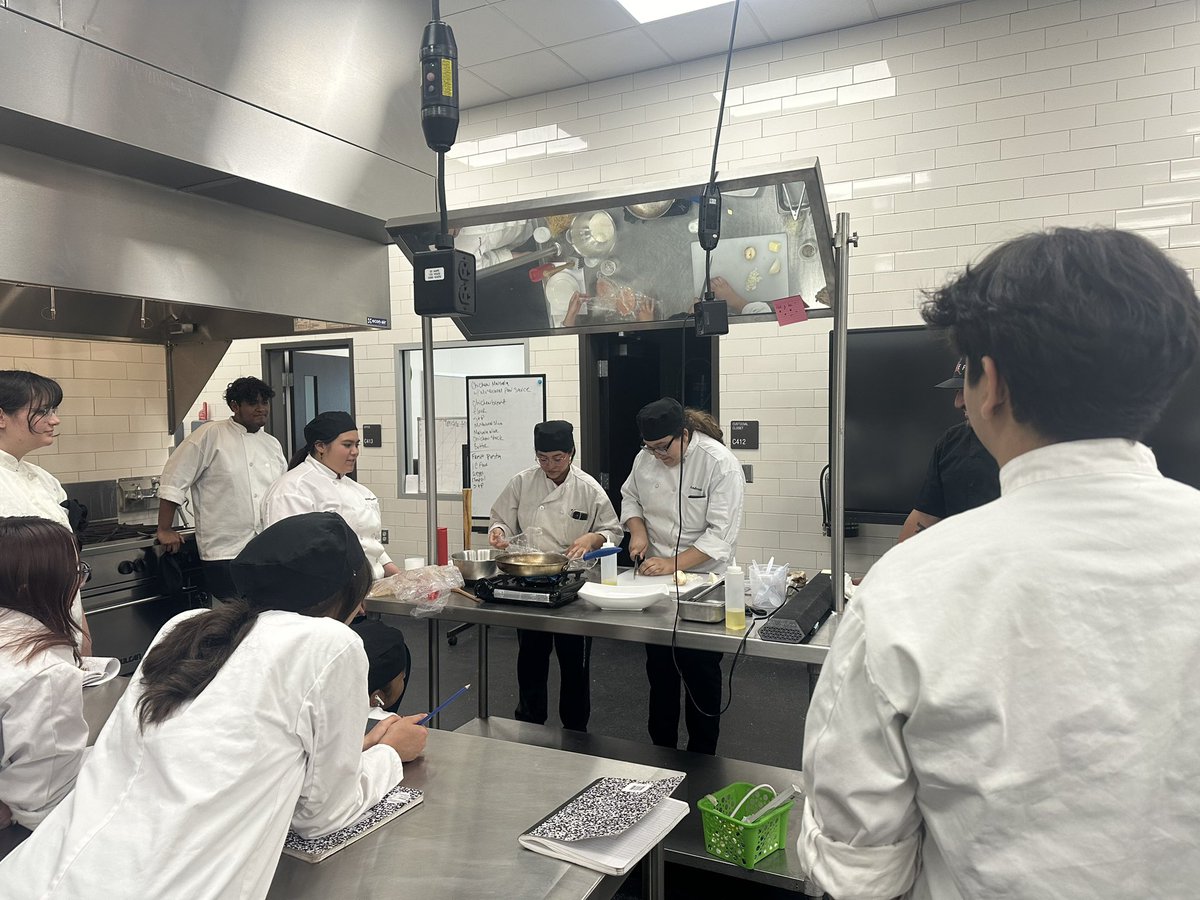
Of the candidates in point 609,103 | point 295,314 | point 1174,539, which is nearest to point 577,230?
point 295,314

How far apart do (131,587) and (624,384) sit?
3211mm

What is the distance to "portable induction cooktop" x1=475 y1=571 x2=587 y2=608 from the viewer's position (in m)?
2.54

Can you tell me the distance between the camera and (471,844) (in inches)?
57.5

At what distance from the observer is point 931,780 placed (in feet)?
2.85

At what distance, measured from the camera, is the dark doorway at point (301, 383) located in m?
6.29

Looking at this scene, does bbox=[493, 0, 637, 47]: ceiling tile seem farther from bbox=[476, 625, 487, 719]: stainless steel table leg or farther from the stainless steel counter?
bbox=[476, 625, 487, 719]: stainless steel table leg

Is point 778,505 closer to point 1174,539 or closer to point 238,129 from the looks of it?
point 238,129

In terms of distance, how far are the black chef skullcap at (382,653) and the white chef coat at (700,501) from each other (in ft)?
3.90

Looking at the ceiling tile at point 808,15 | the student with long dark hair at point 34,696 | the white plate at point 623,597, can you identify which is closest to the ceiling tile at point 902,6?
the ceiling tile at point 808,15

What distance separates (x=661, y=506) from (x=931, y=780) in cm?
268

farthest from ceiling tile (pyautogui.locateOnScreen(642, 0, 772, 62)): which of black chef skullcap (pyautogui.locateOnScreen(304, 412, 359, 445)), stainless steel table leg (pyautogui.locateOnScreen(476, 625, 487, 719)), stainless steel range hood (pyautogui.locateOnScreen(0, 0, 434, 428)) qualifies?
stainless steel table leg (pyautogui.locateOnScreen(476, 625, 487, 719))

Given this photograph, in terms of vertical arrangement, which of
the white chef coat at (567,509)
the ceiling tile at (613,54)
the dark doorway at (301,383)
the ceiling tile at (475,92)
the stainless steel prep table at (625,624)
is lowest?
the stainless steel prep table at (625,624)

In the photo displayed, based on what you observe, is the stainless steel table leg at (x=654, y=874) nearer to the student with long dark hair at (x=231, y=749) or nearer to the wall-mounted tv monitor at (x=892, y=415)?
the student with long dark hair at (x=231, y=749)

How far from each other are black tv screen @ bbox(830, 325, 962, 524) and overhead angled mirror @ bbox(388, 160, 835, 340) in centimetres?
132
